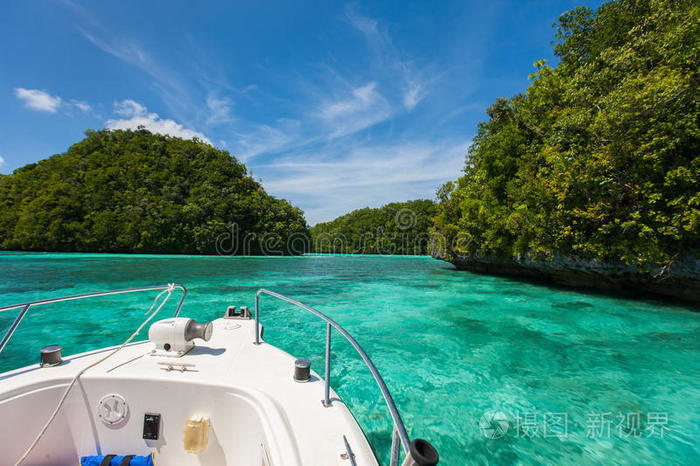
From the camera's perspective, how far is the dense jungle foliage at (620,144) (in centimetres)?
703

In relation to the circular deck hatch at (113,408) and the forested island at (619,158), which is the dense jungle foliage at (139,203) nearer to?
the forested island at (619,158)

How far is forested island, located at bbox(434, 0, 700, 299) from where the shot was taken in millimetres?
7062

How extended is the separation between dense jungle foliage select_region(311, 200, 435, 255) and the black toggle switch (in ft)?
223

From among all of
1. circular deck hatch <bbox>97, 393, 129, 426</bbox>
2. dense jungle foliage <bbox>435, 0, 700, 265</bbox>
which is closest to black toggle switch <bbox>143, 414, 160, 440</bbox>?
circular deck hatch <bbox>97, 393, 129, 426</bbox>

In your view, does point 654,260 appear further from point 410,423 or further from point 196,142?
point 196,142

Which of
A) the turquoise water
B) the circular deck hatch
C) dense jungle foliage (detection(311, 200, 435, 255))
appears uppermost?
dense jungle foliage (detection(311, 200, 435, 255))

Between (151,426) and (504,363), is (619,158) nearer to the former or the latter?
(504,363)

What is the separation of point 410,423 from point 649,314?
879 centimetres

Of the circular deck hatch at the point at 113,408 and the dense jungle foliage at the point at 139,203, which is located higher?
the dense jungle foliage at the point at 139,203

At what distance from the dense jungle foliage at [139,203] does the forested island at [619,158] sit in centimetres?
4311

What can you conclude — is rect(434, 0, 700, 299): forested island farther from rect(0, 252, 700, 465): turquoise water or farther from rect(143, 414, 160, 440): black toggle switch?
rect(143, 414, 160, 440): black toggle switch

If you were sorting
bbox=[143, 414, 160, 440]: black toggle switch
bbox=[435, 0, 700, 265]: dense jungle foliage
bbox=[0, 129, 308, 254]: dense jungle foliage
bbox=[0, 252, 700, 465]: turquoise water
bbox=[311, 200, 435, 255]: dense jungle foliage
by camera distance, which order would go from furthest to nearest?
bbox=[311, 200, 435, 255]: dense jungle foliage
bbox=[0, 129, 308, 254]: dense jungle foliage
bbox=[435, 0, 700, 265]: dense jungle foliage
bbox=[0, 252, 700, 465]: turquoise water
bbox=[143, 414, 160, 440]: black toggle switch

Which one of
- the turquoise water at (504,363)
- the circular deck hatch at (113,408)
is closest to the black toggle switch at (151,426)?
the circular deck hatch at (113,408)

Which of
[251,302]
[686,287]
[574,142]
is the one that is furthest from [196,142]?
[686,287]
